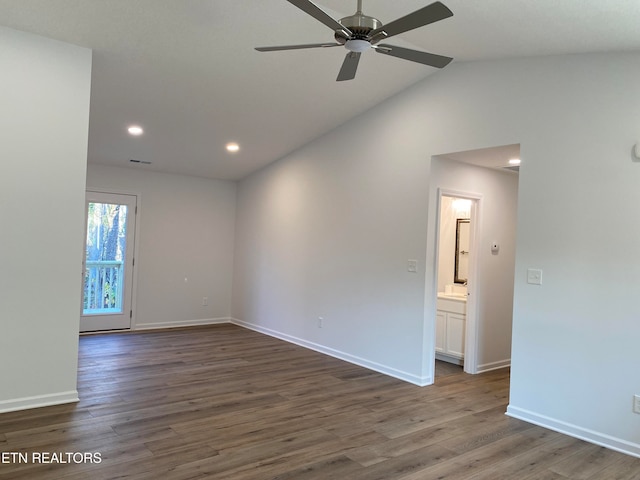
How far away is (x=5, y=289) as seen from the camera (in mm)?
3619

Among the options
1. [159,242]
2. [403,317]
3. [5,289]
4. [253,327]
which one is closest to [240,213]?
[159,242]

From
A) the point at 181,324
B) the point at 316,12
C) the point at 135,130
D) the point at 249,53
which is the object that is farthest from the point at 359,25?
the point at 181,324

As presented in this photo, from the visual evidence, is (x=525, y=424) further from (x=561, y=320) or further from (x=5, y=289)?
(x=5, y=289)

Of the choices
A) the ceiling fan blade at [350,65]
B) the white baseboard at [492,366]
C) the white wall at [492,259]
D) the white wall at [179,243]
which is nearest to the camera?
the ceiling fan blade at [350,65]

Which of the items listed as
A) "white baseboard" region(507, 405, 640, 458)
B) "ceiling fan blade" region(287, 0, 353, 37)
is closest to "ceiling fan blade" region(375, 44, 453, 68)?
"ceiling fan blade" region(287, 0, 353, 37)

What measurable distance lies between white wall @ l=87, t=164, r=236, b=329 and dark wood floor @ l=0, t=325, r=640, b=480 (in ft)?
7.18

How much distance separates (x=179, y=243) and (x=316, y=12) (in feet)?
19.4

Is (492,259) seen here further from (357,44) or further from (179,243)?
(179,243)

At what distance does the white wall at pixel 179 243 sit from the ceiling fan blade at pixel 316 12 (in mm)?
5563

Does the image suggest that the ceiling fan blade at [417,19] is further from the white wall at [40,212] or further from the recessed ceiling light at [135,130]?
the recessed ceiling light at [135,130]

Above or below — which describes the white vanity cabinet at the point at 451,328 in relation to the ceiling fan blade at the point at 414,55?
below

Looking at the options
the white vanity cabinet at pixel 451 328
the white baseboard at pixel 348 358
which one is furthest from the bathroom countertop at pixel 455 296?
the white baseboard at pixel 348 358

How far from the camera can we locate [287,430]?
349 centimetres

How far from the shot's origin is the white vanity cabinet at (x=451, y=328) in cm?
561
